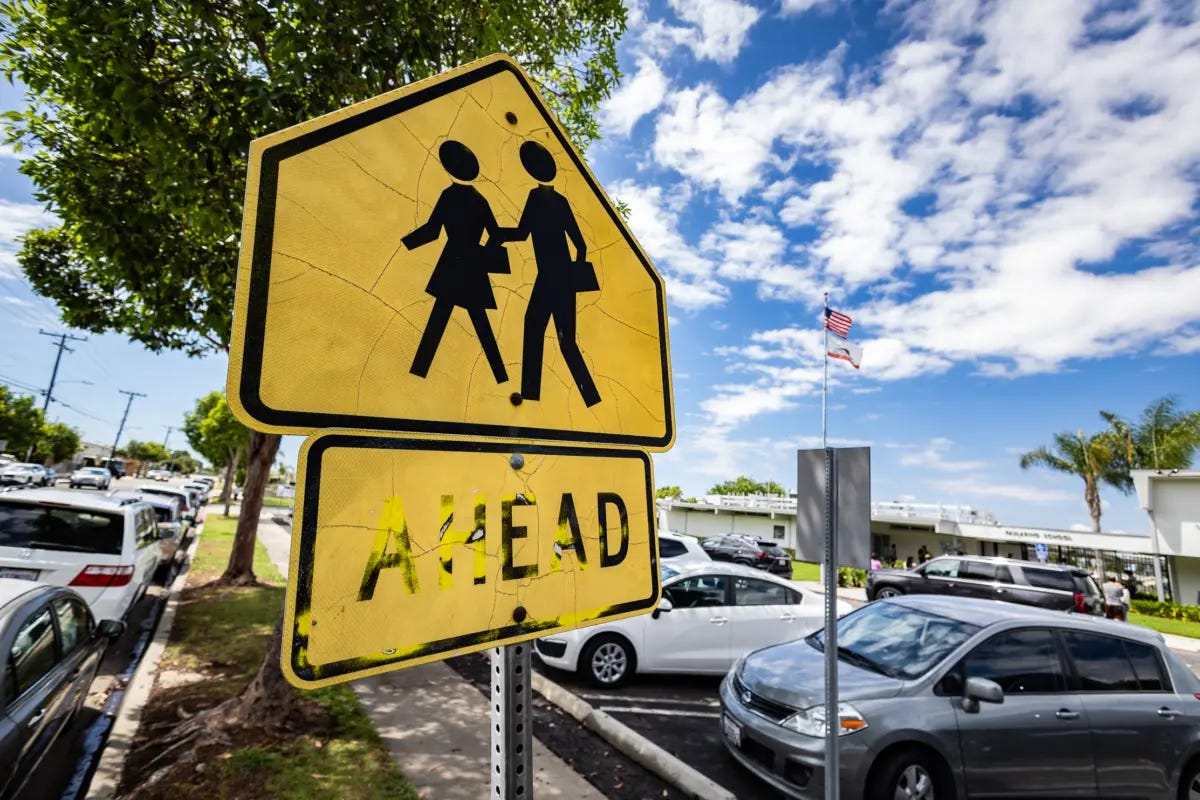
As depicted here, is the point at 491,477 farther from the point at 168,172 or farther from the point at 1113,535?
the point at 1113,535

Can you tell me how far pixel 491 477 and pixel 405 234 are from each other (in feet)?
1.54

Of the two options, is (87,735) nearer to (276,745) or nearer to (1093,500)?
(276,745)

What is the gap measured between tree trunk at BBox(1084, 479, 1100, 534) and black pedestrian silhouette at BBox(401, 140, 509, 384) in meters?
38.1

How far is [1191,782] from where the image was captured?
4.64 meters

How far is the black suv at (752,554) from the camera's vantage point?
22828mm

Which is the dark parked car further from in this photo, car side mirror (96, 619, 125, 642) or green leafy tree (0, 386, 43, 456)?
green leafy tree (0, 386, 43, 456)

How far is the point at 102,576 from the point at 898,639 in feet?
27.0

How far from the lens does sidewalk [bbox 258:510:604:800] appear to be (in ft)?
14.0

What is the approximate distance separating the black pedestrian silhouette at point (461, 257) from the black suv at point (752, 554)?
71.2 ft

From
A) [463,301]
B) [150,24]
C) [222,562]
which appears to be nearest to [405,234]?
[463,301]

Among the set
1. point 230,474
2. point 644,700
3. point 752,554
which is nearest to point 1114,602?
point 752,554

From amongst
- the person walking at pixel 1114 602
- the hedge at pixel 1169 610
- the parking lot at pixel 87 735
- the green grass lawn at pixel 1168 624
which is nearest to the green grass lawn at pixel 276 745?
the parking lot at pixel 87 735

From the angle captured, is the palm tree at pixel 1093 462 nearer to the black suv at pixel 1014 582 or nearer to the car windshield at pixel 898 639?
the black suv at pixel 1014 582

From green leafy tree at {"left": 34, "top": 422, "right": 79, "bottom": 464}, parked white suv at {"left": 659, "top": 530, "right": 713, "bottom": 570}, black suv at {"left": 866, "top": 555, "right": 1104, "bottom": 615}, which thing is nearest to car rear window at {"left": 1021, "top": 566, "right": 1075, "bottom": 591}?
black suv at {"left": 866, "top": 555, "right": 1104, "bottom": 615}
